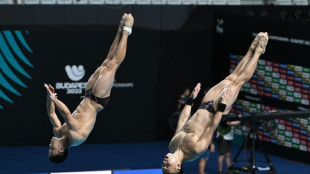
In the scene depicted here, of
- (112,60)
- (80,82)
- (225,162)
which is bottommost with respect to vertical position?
(225,162)

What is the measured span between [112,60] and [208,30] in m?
7.42

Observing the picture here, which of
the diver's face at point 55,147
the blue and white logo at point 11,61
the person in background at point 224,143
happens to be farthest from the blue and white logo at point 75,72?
the diver's face at point 55,147

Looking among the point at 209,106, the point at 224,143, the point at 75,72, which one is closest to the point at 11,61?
the point at 75,72

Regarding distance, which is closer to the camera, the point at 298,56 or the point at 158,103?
the point at 298,56

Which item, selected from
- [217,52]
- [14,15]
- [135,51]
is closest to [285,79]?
[217,52]

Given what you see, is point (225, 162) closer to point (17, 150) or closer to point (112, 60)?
point (17, 150)

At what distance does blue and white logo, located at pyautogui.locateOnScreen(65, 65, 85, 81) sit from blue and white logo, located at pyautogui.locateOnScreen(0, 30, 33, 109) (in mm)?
915

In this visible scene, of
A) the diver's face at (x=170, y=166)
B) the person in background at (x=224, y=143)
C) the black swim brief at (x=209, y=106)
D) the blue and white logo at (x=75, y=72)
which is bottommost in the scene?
the person in background at (x=224, y=143)

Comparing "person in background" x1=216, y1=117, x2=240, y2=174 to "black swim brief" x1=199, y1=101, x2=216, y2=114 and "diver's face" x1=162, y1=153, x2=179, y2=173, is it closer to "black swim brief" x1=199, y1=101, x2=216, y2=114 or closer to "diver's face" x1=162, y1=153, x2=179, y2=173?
"black swim brief" x1=199, y1=101, x2=216, y2=114

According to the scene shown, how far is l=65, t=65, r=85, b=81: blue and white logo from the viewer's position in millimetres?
20781

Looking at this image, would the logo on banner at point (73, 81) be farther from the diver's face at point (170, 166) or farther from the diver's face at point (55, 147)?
the diver's face at point (170, 166)

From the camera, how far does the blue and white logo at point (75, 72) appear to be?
68.2ft

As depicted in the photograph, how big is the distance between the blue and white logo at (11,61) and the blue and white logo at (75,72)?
3.00 feet

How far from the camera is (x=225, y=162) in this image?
2042cm
